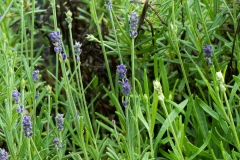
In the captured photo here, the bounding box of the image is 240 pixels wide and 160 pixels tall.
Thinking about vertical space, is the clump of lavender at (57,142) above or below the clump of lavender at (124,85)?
below

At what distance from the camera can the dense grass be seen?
2.82ft

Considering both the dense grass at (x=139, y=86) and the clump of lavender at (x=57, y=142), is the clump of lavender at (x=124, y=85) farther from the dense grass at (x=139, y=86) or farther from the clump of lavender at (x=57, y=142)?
the clump of lavender at (x=57, y=142)

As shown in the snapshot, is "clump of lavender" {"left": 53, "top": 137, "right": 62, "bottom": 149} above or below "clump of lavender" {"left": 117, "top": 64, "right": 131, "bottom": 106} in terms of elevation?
below

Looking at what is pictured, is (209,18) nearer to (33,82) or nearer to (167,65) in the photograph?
(167,65)

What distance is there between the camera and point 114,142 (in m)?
1.13

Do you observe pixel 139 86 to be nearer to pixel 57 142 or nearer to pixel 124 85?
pixel 124 85

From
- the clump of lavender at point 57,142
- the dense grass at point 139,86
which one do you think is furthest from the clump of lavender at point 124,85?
the clump of lavender at point 57,142

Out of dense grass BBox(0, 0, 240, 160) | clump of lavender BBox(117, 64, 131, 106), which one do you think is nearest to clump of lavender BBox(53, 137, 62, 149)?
dense grass BBox(0, 0, 240, 160)

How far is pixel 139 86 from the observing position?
873 millimetres

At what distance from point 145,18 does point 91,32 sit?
1.02 ft

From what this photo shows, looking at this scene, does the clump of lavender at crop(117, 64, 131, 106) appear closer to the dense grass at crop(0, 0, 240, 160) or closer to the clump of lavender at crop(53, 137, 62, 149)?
the dense grass at crop(0, 0, 240, 160)

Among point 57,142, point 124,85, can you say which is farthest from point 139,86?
point 57,142

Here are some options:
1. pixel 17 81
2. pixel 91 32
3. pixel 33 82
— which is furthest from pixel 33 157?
pixel 91 32

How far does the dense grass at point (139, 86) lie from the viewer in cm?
86
